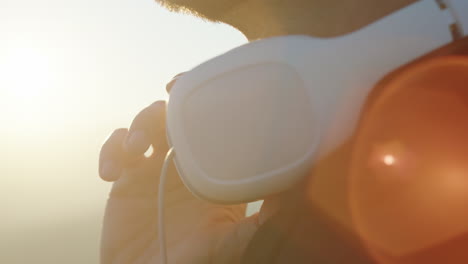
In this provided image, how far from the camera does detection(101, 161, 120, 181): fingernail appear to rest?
2.97 ft

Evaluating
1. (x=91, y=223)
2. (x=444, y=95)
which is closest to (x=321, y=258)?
(x=444, y=95)

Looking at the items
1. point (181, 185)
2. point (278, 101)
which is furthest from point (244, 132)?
point (181, 185)

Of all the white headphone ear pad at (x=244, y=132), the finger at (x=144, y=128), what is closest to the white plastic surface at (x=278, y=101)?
the white headphone ear pad at (x=244, y=132)

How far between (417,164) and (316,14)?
0.24 m

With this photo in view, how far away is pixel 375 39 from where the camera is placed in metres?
0.58

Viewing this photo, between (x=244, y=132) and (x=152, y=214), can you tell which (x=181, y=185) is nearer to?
(x=152, y=214)

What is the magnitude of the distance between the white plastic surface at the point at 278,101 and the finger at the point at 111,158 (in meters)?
0.31

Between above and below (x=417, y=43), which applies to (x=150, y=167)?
below

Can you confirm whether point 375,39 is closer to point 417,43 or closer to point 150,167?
point 417,43

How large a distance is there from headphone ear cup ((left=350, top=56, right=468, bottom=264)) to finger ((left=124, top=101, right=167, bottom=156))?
39 centimetres

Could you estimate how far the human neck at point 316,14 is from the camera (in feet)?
2.12

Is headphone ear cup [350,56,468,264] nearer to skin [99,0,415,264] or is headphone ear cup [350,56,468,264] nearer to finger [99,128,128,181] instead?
skin [99,0,415,264]

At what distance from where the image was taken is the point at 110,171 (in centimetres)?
91

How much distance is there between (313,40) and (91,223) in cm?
6928
